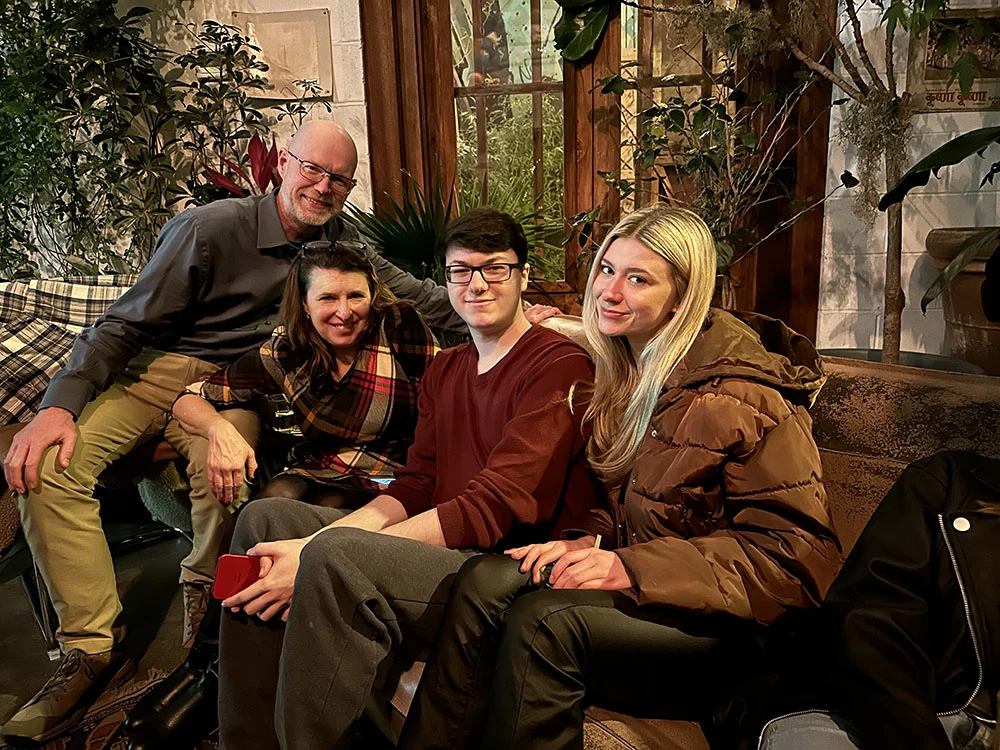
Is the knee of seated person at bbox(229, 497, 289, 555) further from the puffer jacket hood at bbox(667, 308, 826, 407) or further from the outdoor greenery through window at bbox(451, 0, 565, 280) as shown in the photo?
the outdoor greenery through window at bbox(451, 0, 565, 280)

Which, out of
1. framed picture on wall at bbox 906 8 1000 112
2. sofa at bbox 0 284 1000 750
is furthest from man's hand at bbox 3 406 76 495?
framed picture on wall at bbox 906 8 1000 112

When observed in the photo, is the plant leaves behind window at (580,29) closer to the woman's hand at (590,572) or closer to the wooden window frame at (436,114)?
the wooden window frame at (436,114)

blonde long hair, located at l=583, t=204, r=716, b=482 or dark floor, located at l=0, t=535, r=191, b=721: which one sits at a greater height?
blonde long hair, located at l=583, t=204, r=716, b=482

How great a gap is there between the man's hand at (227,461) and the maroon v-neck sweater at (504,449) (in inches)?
17.3

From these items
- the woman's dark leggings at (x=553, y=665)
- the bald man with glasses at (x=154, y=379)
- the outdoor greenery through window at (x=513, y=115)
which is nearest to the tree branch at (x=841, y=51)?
the outdoor greenery through window at (x=513, y=115)

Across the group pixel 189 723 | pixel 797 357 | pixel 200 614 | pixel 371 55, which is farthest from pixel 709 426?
pixel 371 55

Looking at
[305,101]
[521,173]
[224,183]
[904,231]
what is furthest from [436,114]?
[904,231]

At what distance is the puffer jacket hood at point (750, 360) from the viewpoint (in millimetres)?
1401

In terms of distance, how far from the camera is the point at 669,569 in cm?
128

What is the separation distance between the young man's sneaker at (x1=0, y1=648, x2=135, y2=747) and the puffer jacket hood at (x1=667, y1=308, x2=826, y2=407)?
1541 mm

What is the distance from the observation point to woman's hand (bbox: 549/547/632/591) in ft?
4.34

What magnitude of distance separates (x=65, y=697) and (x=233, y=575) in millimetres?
756

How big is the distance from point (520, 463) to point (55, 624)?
1526mm

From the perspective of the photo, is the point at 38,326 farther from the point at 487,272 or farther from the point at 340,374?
the point at 487,272
